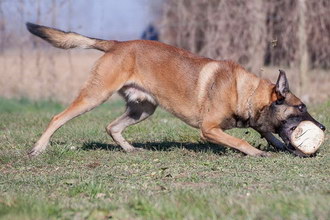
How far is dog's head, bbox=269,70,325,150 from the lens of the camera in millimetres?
7309

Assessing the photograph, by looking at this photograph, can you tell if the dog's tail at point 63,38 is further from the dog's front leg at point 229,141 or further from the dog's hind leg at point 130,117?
the dog's front leg at point 229,141

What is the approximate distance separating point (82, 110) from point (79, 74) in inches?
323

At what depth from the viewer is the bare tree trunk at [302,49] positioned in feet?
47.5

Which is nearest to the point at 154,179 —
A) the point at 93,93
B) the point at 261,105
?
the point at 261,105

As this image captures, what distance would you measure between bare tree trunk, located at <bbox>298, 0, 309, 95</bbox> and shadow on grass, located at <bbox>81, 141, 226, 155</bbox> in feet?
21.9

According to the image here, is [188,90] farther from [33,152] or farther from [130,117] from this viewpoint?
[33,152]

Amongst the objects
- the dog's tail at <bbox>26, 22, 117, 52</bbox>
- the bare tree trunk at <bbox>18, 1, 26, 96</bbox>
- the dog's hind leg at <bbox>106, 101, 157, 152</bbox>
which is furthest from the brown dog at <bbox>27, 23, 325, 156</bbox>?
the bare tree trunk at <bbox>18, 1, 26, 96</bbox>

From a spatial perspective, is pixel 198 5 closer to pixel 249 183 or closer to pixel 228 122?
pixel 228 122

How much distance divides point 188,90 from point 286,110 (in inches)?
47.7

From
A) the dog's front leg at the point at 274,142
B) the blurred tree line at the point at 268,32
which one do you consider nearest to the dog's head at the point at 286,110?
the dog's front leg at the point at 274,142

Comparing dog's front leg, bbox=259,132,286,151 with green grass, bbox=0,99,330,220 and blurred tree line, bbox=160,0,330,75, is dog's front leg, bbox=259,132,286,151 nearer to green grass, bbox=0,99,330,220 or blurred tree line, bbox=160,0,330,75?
green grass, bbox=0,99,330,220

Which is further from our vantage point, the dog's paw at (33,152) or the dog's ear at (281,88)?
the dog's paw at (33,152)

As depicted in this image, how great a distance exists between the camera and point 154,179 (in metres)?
6.16

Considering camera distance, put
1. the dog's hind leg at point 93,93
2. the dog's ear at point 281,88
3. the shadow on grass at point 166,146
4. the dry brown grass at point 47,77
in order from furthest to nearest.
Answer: the dry brown grass at point 47,77
the shadow on grass at point 166,146
the dog's hind leg at point 93,93
the dog's ear at point 281,88
